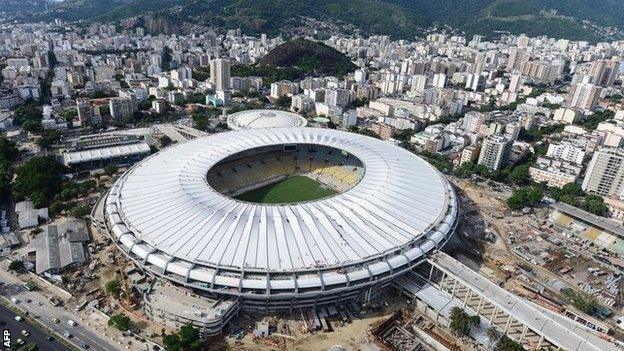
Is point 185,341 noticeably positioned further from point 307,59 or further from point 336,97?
point 307,59

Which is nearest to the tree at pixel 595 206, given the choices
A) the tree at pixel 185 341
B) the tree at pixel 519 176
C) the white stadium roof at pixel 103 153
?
the tree at pixel 519 176

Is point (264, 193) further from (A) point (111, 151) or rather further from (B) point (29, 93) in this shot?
(B) point (29, 93)

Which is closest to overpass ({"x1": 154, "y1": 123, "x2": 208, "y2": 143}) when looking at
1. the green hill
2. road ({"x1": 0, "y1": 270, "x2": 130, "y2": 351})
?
road ({"x1": 0, "y1": 270, "x2": 130, "y2": 351})

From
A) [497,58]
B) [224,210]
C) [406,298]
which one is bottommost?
[406,298]

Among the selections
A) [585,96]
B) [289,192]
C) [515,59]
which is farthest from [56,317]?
[515,59]

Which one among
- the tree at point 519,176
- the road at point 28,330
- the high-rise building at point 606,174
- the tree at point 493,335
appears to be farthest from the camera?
the tree at point 519,176

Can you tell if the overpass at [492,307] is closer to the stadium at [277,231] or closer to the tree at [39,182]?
the stadium at [277,231]

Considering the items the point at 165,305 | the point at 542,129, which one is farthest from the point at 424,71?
the point at 165,305

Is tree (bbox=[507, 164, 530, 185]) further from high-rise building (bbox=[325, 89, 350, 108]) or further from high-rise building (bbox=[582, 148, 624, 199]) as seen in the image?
high-rise building (bbox=[325, 89, 350, 108])
